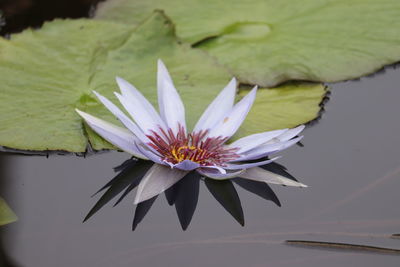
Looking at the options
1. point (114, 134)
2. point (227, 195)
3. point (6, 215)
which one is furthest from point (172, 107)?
point (6, 215)

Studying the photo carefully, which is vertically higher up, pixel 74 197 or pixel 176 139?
pixel 176 139

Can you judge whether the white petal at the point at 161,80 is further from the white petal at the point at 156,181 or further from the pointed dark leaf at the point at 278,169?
the pointed dark leaf at the point at 278,169

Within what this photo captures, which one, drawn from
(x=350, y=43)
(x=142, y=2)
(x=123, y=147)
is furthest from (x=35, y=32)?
(x=350, y=43)

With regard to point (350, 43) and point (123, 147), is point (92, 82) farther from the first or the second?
point (350, 43)

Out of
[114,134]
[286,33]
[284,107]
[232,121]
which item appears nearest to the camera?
[114,134]

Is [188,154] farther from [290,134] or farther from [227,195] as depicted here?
[290,134]

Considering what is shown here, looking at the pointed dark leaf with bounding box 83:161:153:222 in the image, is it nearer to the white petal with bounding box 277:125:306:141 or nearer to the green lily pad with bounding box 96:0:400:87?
the white petal with bounding box 277:125:306:141

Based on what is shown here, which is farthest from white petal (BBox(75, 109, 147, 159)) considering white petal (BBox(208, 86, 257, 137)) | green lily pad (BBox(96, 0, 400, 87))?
green lily pad (BBox(96, 0, 400, 87))
